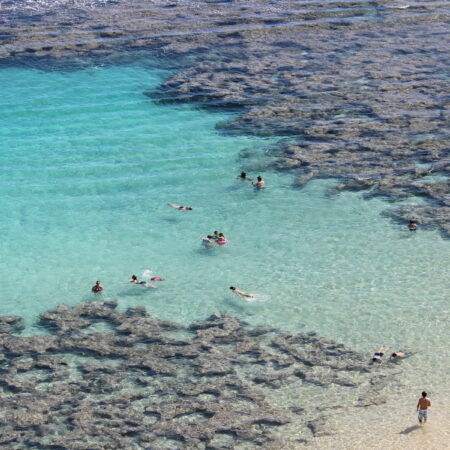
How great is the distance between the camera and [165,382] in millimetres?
26938

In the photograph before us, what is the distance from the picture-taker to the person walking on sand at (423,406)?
23953 mm

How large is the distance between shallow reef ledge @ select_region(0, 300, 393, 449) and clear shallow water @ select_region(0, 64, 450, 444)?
120cm

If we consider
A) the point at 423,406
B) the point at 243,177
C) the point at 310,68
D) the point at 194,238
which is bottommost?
the point at 423,406

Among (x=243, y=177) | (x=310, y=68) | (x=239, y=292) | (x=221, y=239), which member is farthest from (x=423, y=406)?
(x=310, y=68)


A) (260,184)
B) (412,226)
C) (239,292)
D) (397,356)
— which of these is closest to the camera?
(397,356)

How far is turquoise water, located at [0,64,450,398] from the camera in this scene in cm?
3078

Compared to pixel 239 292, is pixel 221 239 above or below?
above

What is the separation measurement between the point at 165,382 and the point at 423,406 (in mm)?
8700

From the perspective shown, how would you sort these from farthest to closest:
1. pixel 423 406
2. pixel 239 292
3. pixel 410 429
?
pixel 239 292 < pixel 410 429 < pixel 423 406

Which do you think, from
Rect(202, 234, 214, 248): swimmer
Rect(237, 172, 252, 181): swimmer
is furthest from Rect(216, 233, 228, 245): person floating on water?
Rect(237, 172, 252, 181): swimmer

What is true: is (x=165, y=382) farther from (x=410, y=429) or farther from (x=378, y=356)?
(x=410, y=429)

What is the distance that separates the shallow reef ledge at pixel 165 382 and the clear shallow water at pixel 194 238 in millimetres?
1201

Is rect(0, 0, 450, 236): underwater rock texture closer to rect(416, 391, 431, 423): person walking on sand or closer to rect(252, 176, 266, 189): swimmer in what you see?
rect(252, 176, 266, 189): swimmer

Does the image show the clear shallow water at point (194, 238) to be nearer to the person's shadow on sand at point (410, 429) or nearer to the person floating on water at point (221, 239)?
the person floating on water at point (221, 239)
